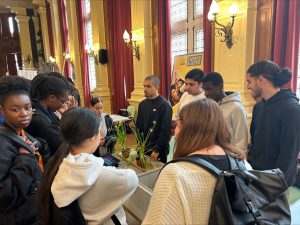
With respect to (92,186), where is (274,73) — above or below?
above

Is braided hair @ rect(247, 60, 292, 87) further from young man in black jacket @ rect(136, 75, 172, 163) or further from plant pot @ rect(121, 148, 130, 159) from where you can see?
plant pot @ rect(121, 148, 130, 159)

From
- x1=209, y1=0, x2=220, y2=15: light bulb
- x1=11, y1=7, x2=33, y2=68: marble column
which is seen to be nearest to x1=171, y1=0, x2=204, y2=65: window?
x1=209, y1=0, x2=220, y2=15: light bulb

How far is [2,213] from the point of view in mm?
1040

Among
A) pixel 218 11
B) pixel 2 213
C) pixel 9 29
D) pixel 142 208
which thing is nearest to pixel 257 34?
pixel 218 11

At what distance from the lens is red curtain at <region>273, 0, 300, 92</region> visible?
267 cm

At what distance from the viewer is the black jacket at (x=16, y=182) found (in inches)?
39.6

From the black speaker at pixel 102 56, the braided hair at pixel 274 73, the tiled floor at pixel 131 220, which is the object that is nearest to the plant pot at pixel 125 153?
the tiled floor at pixel 131 220

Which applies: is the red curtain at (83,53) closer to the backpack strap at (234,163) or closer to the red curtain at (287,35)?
the red curtain at (287,35)

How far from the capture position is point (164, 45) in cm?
467

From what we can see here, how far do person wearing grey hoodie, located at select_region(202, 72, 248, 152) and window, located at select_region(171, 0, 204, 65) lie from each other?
7.71ft

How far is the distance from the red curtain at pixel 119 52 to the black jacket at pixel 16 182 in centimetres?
487

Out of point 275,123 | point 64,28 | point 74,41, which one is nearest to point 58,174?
point 275,123

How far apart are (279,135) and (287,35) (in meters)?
1.82

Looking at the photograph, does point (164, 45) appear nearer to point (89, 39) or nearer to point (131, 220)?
point (131, 220)
